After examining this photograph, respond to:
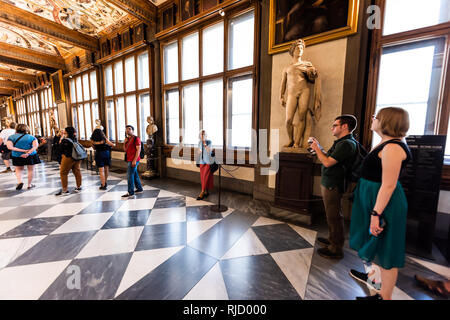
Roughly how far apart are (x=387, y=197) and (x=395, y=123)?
50cm

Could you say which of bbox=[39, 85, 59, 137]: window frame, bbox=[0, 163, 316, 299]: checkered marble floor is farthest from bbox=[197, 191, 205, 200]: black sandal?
bbox=[39, 85, 59, 137]: window frame

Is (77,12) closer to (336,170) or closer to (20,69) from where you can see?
(336,170)

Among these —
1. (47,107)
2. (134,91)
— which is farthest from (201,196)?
(47,107)

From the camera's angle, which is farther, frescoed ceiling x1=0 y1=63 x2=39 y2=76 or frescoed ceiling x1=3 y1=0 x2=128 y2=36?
frescoed ceiling x1=0 y1=63 x2=39 y2=76

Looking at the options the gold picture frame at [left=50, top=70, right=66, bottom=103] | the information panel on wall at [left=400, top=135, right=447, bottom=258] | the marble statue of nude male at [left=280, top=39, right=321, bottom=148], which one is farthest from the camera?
the gold picture frame at [left=50, top=70, right=66, bottom=103]

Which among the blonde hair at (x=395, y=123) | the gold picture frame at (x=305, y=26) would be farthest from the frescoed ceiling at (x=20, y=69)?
the blonde hair at (x=395, y=123)

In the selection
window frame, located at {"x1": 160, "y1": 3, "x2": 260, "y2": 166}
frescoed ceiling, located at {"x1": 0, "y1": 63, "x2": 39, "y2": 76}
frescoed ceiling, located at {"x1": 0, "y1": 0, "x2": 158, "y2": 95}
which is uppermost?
frescoed ceiling, located at {"x1": 0, "y1": 63, "x2": 39, "y2": 76}

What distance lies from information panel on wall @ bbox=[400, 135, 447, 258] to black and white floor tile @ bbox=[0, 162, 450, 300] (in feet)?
1.00

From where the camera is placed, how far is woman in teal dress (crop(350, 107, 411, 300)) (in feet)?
3.80

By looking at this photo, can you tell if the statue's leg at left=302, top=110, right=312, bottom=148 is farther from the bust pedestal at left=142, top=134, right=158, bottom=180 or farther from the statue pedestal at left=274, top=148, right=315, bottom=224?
the bust pedestal at left=142, top=134, right=158, bottom=180

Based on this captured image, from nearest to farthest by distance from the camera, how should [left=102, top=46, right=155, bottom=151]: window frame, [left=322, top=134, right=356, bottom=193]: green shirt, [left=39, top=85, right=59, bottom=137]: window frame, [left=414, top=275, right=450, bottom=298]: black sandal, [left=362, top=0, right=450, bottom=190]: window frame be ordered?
[left=414, top=275, right=450, bottom=298]: black sandal, [left=322, top=134, right=356, bottom=193]: green shirt, [left=362, top=0, right=450, bottom=190]: window frame, [left=102, top=46, right=155, bottom=151]: window frame, [left=39, top=85, right=59, bottom=137]: window frame

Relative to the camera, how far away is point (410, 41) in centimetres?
254
